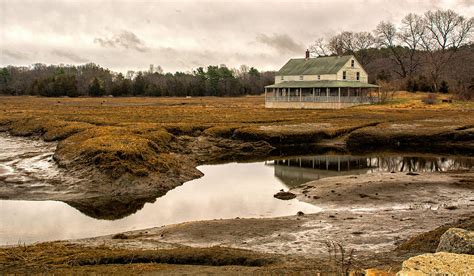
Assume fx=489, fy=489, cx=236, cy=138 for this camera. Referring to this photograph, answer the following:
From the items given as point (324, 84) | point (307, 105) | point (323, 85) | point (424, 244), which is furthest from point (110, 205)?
point (324, 84)

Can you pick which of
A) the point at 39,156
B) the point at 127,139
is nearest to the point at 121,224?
the point at 127,139

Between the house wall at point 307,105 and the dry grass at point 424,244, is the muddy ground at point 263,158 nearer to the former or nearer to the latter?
the dry grass at point 424,244

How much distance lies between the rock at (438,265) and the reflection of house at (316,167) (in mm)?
19934

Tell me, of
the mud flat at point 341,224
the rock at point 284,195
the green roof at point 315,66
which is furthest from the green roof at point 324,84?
the rock at point 284,195

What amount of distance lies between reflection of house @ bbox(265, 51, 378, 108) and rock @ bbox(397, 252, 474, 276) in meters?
65.9

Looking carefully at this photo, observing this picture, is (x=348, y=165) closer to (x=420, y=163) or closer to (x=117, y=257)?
(x=420, y=163)

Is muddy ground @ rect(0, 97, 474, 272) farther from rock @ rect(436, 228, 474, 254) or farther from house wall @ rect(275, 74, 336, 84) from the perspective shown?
house wall @ rect(275, 74, 336, 84)

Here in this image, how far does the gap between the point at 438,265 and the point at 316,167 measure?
2653 cm

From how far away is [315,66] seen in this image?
8181 centimetres

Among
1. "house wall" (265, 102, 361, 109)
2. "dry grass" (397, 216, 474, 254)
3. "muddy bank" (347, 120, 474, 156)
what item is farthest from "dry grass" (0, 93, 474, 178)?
"dry grass" (397, 216, 474, 254)

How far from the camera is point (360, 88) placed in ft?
258

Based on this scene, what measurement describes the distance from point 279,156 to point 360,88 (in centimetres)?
4406

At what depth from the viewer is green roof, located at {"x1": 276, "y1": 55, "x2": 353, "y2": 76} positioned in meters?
78.1

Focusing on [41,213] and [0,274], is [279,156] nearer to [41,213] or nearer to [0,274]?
[41,213]
